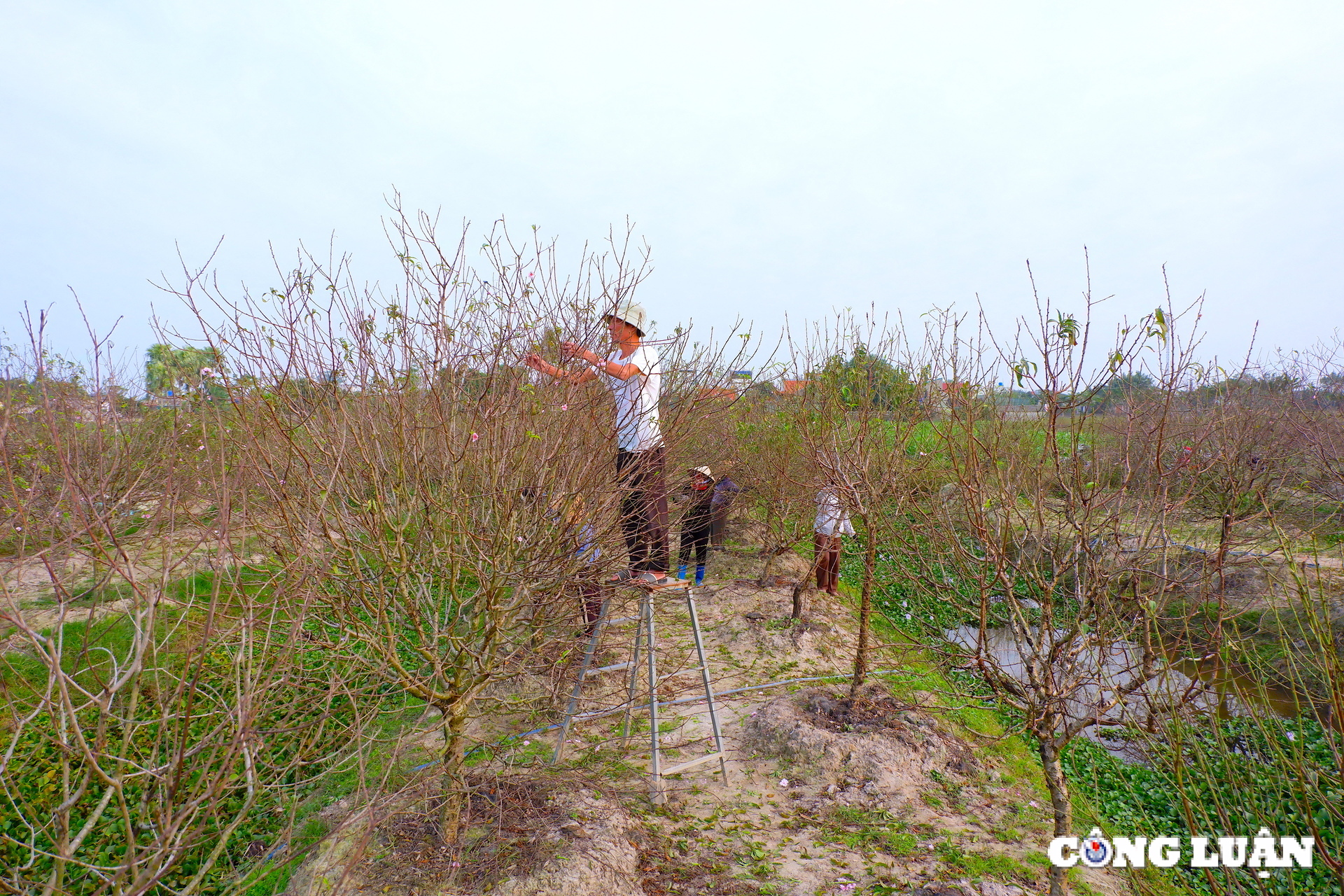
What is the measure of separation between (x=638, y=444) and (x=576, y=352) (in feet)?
2.57

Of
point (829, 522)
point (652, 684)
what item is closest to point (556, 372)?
point (652, 684)

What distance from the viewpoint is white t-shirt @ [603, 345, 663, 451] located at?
3.56m

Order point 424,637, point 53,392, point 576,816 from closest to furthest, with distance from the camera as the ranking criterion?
point 424,637 → point 576,816 → point 53,392

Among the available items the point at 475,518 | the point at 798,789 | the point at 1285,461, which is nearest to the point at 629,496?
the point at 475,518

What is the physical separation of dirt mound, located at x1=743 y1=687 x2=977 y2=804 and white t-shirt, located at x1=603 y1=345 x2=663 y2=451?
201cm

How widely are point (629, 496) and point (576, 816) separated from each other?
5.12ft

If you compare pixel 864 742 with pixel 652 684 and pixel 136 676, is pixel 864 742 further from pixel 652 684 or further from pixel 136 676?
pixel 136 676

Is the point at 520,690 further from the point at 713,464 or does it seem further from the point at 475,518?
the point at 713,464

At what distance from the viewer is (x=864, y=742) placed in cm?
426

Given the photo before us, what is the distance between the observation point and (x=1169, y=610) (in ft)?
26.5

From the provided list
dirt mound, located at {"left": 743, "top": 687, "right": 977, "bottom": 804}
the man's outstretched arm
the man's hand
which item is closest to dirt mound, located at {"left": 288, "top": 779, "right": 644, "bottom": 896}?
dirt mound, located at {"left": 743, "top": 687, "right": 977, "bottom": 804}

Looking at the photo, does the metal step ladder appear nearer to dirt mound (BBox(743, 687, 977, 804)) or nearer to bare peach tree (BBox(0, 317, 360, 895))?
dirt mound (BBox(743, 687, 977, 804))

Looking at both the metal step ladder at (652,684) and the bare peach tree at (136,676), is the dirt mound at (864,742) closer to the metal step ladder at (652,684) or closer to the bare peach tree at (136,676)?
the metal step ladder at (652,684)

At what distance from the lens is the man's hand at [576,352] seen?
10.3ft
